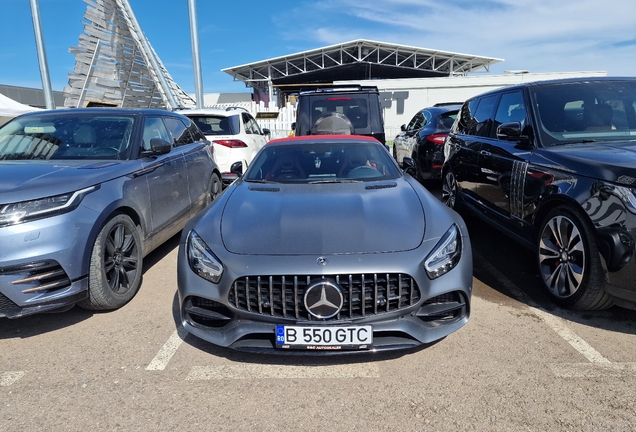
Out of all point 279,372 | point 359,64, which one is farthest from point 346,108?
point 359,64

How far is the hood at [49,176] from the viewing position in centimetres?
279

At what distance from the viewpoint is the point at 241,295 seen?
2.34 metres

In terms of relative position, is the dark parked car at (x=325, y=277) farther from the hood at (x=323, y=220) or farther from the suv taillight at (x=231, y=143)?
the suv taillight at (x=231, y=143)

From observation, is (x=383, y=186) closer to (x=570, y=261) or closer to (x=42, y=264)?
(x=570, y=261)

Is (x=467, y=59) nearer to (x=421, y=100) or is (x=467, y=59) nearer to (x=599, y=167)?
A: (x=421, y=100)

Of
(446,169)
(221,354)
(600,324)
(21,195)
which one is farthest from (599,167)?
(21,195)

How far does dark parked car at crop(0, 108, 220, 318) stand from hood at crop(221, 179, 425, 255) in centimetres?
101

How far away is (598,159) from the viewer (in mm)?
2828

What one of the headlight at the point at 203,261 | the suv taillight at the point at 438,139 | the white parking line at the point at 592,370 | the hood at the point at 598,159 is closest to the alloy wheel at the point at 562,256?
the hood at the point at 598,159

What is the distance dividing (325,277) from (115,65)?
21.5 m

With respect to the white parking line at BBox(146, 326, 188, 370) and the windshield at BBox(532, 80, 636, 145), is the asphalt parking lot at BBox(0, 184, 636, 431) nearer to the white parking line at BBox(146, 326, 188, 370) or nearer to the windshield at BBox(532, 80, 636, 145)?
the white parking line at BBox(146, 326, 188, 370)

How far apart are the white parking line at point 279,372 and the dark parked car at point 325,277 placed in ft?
0.78

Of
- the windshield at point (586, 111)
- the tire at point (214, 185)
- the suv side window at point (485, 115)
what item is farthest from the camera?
the tire at point (214, 185)

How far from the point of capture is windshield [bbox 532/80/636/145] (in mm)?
3533
